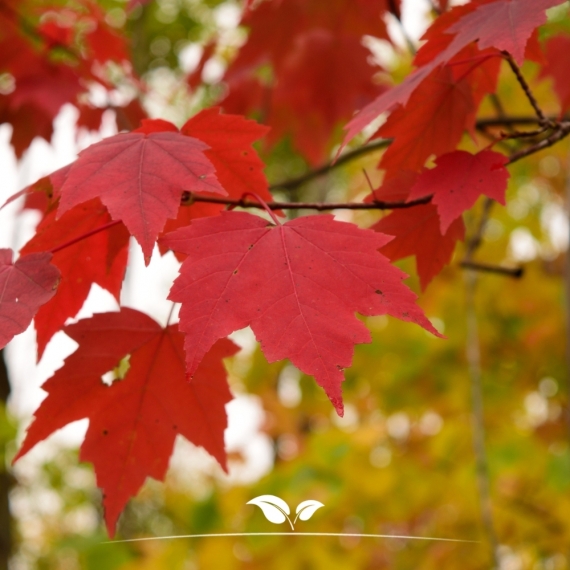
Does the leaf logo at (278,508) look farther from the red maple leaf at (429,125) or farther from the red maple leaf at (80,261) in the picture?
the red maple leaf at (429,125)

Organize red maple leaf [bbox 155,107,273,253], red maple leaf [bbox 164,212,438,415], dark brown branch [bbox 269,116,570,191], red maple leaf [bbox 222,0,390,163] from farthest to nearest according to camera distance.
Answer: red maple leaf [bbox 222,0,390,163], dark brown branch [bbox 269,116,570,191], red maple leaf [bbox 155,107,273,253], red maple leaf [bbox 164,212,438,415]

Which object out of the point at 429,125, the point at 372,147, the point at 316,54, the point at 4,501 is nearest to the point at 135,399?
the point at 429,125

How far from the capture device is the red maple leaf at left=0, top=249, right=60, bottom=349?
57 centimetres

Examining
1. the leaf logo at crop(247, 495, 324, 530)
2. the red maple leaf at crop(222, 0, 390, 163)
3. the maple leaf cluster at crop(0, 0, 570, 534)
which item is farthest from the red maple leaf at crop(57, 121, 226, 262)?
the red maple leaf at crop(222, 0, 390, 163)

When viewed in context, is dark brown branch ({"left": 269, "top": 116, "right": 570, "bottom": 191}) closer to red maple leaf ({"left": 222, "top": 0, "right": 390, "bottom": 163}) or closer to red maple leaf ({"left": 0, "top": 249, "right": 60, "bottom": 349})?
red maple leaf ({"left": 222, "top": 0, "right": 390, "bottom": 163})

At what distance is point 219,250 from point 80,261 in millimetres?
253

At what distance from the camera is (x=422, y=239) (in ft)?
2.69

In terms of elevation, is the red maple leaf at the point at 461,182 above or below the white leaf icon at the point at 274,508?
above

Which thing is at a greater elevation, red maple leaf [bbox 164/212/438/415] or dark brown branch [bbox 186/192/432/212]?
dark brown branch [bbox 186/192/432/212]

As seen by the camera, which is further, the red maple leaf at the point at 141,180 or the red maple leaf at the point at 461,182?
the red maple leaf at the point at 461,182

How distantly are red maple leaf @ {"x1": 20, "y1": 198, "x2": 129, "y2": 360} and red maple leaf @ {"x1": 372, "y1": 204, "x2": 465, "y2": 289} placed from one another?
1.06ft

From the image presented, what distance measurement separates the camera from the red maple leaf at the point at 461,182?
2.37ft

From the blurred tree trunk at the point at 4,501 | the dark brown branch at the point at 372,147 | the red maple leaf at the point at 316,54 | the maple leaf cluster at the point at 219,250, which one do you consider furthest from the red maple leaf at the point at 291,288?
the blurred tree trunk at the point at 4,501

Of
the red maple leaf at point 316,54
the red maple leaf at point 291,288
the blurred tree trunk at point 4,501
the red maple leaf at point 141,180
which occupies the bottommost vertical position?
the blurred tree trunk at point 4,501
